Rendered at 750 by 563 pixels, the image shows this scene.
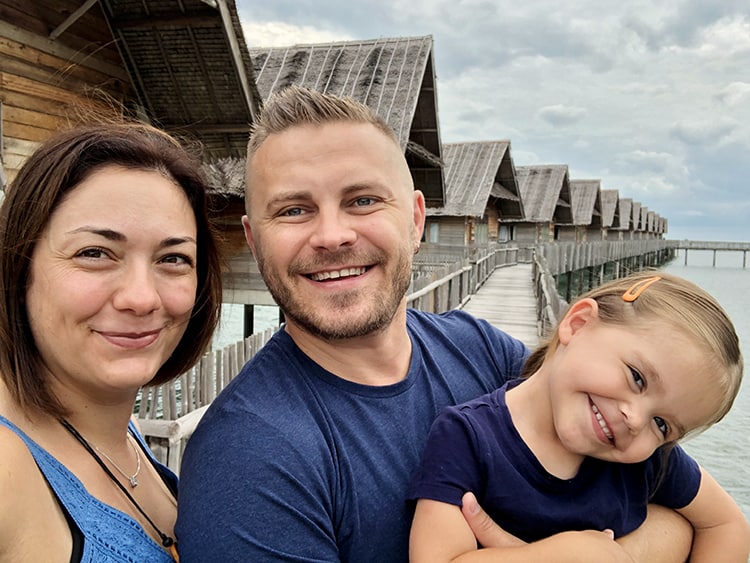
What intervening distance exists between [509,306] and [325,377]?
12.5m

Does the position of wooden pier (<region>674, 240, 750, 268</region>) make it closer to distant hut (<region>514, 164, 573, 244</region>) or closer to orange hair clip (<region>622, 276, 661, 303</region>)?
distant hut (<region>514, 164, 573, 244</region>)

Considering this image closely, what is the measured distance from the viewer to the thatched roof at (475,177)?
22.6 m

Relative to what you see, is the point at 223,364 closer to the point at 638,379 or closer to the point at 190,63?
the point at 638,379

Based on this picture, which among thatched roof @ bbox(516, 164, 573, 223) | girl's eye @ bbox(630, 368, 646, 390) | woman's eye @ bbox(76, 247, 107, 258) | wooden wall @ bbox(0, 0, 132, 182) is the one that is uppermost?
thatched roof @ bbox(516, 164, 573, 223)

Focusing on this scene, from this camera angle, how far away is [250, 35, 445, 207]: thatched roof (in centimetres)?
1163

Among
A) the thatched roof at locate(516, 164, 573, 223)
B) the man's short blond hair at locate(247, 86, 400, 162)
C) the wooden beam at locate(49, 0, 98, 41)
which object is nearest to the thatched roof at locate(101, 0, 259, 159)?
the wooden beam at locate(49, 0, 98, 41)

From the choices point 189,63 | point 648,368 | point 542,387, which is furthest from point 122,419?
point 189,63

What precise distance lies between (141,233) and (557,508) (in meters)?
1.32

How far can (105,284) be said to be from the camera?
133 cm

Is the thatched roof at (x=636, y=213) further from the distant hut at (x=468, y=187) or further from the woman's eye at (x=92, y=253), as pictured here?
the woman's eye at (x=92, y=253)

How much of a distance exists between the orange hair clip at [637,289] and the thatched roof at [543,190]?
3075 cm

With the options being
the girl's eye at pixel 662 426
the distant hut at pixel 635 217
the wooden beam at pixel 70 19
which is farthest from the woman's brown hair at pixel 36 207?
the distant hut at pixel 635 217

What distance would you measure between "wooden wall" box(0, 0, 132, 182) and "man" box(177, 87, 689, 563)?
4.98 m

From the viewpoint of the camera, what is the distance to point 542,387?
160cm
